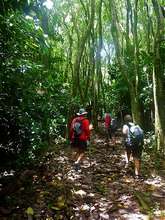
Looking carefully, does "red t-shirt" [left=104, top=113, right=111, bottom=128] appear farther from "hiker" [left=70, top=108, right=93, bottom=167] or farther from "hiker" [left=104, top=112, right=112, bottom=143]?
"hiker" [left=70, top=108, right=93, bottom=167]

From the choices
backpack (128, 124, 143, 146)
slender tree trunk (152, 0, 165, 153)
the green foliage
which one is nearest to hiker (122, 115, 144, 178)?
backpack (128, 124, 143, 146)

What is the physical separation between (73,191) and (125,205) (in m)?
1.45

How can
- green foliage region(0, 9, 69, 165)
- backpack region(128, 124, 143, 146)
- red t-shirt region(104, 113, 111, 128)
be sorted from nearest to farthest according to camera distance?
green foliage region(0, 9, 69, 165), backpack region(128, 124, 143, 146), red t-shirt region(104, 113, 111, 128)

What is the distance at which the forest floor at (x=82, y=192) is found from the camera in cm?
751

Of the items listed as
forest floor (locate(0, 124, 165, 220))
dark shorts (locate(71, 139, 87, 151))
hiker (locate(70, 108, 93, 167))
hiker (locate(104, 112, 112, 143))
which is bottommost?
forest floor (locate(0, 124, 165, 220))

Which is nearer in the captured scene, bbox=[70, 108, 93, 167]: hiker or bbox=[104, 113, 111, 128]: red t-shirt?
bbox=[70, 108, 93, 167]: hiker

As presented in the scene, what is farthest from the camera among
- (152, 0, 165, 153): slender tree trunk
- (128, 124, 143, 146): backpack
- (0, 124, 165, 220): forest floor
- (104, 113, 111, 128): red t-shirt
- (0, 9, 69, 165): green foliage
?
(104, 113, 111, 128): red t-shirt

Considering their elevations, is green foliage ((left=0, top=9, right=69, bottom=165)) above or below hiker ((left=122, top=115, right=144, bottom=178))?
above

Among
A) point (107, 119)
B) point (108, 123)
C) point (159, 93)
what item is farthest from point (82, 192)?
point (108, 123)

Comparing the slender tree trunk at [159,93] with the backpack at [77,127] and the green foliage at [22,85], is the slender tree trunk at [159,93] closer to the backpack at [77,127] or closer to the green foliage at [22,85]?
the backpack at [77,127]

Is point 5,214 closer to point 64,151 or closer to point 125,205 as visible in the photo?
point 125,205

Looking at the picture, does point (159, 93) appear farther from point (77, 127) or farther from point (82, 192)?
point (82, 192)

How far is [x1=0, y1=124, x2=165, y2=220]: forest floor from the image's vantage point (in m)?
7.51

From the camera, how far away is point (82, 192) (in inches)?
351
